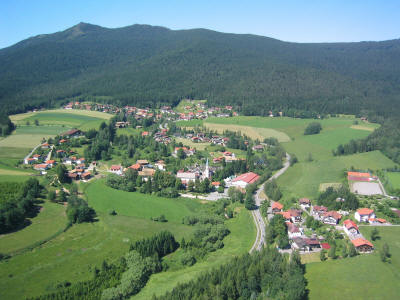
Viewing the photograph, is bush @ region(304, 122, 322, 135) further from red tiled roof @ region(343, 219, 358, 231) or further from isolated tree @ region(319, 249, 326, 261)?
isolated tree @ region(319, 249, 326, 261)

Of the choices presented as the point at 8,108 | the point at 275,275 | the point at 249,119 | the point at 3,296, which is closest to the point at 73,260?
the point at 3,296

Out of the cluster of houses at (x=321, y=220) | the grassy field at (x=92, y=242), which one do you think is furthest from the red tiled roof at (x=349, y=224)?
the grassy field at (x=92, y=242)

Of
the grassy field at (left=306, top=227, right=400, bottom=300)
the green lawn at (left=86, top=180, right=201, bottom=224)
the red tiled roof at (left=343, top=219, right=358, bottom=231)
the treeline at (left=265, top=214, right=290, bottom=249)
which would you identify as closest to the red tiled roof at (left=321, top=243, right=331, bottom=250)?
the grassy field at (left=306, top=227, right=400, bottom=300)

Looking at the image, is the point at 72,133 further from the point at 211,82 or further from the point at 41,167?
the point at 211,82

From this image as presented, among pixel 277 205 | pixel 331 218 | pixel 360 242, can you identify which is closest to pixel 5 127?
pixel 277 205

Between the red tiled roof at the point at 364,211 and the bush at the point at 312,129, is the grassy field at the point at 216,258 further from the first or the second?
the bush at the point at 312,129
